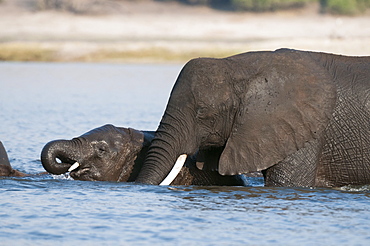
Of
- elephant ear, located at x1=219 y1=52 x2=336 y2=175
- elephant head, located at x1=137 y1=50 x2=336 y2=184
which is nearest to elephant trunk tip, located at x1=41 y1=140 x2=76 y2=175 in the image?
elephant head, located at x1=137 y1=50 x2=336 y2=184

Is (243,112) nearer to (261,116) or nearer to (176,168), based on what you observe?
(261,116)

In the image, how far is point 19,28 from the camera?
37.0 meters

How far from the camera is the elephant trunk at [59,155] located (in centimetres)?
881

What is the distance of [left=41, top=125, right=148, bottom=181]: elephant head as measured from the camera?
892 cm

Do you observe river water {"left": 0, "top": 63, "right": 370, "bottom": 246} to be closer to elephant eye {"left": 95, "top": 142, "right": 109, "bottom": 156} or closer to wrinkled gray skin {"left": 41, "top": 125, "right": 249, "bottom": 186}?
wrinkled gray skin {"left": 41, "top": 125, "right": 249, "bottom": 186}

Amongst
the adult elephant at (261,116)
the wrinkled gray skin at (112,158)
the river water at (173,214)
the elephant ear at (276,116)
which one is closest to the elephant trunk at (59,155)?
the wrinkled gray skin at (112,158)

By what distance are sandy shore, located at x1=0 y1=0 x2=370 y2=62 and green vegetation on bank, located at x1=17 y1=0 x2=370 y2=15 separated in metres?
0.76

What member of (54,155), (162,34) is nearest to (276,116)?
(54,155)

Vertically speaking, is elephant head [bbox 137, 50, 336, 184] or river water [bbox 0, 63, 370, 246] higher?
elephant head [bbox 137, 50, 336, 184]

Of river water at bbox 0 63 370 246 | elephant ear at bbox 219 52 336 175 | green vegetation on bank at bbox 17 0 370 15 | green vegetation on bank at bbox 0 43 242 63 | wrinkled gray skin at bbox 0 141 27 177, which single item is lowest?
river water at bbox 0 63 370 246

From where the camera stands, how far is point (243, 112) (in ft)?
27.2

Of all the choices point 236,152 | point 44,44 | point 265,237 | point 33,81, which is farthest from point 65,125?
point 44,44

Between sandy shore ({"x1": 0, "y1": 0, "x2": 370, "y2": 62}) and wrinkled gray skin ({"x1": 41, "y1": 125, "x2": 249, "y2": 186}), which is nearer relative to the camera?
wrinkled gray skin ({"x1": 41, "y1": 125, "x2": 249, "y2": 186})

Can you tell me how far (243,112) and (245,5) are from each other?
3335 cm
